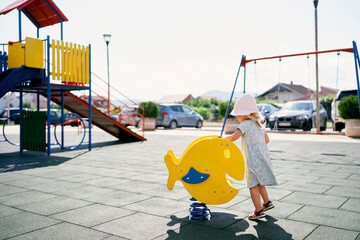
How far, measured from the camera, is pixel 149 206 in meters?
4.05

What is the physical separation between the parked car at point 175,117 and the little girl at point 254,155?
1712cm

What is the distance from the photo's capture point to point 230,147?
357cm

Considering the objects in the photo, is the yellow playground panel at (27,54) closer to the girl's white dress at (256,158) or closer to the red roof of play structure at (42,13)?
the red roof of play structure at (42,13)

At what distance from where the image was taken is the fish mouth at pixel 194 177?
3562 mm

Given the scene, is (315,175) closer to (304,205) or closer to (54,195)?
(304,205)

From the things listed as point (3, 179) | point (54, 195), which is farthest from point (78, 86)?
point (54, 195)

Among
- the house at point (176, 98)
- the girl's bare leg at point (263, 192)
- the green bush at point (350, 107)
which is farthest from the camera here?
the house at point (176, 98)

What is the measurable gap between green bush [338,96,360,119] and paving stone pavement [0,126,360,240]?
291 inches

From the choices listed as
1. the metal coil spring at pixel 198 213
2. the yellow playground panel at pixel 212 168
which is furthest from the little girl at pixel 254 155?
the metal coil spring at pixel 198 213

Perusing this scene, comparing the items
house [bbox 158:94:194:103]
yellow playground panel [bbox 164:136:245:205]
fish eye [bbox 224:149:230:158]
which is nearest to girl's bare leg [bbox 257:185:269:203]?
yellow playground panel [bbox 164:136:245:205]

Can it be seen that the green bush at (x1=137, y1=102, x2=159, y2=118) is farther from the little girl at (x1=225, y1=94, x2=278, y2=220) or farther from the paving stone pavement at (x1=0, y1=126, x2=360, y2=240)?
the little girl at (x1=225, y1=94, x2=278, y2=220)

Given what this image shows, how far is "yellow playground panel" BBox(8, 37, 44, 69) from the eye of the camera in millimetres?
8680

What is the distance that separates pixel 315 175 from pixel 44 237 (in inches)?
184

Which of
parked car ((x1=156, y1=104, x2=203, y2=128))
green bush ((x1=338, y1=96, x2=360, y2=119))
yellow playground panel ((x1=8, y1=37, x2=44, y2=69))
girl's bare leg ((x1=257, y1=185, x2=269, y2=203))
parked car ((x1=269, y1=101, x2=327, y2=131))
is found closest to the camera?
girl's bare leg ((x1=257, y1=185, x2=269, y2=203))
